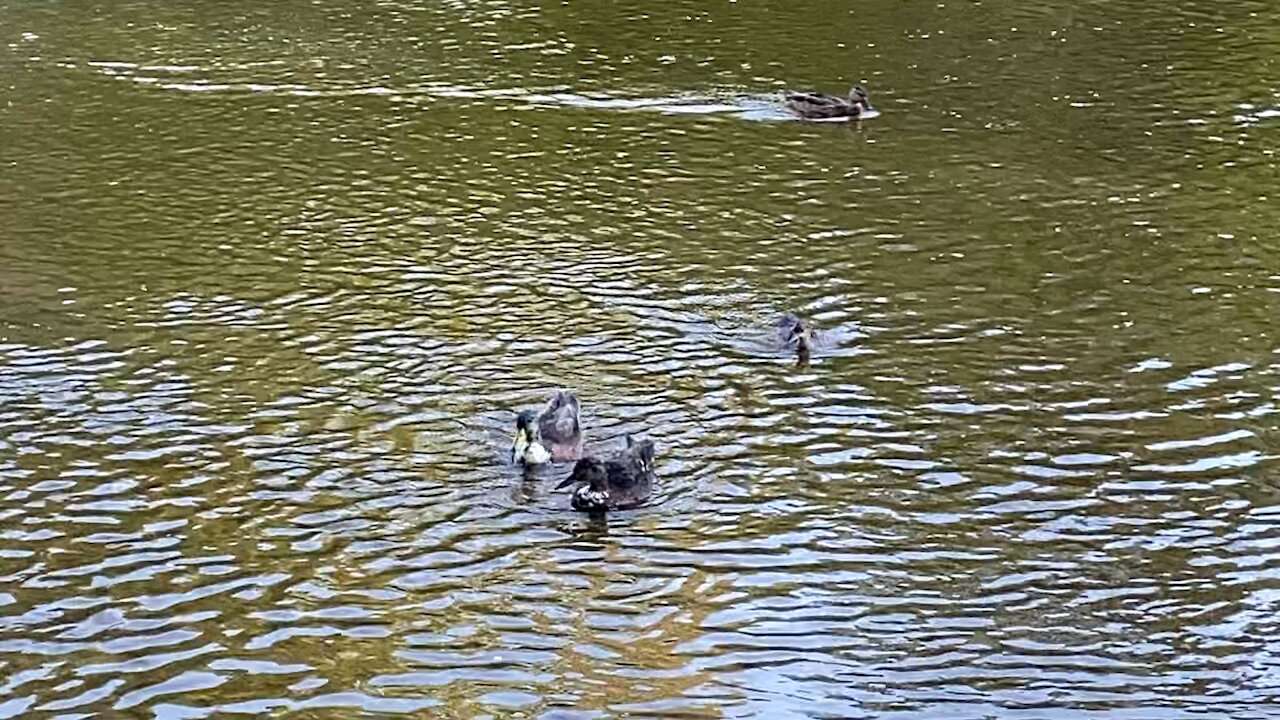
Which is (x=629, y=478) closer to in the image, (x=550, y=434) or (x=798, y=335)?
(x=550, y=434)

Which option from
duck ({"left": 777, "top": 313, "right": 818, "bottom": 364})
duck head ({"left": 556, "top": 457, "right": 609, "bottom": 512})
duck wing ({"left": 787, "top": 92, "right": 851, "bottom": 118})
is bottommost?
duck head ({"left": 556, "top": 457, "right": 609, "bottom": 512})

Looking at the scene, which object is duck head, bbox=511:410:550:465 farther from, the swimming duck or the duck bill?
the swimming duck

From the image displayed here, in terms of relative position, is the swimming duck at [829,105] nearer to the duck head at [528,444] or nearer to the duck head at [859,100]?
the duck head at [859,100]

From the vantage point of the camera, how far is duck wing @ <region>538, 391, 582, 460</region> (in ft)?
51.1

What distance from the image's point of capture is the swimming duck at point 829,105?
1048 inches

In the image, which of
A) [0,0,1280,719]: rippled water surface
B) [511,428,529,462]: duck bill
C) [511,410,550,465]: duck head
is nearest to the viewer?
[0,0,1280,719]: rippled water surface

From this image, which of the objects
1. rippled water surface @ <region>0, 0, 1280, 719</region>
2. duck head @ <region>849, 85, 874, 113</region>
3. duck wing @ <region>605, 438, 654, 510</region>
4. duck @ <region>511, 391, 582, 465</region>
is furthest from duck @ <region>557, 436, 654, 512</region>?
duck head @ <region>849, 85, 874, 113</region>

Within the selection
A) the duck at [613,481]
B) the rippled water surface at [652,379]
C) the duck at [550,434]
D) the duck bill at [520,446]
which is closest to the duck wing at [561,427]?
the duck at [550,434]

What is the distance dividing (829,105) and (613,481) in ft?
43.3

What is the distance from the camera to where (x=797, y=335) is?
60.0 ft

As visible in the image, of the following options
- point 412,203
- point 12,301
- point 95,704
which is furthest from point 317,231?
point 95,704

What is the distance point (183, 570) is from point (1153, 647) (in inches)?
289

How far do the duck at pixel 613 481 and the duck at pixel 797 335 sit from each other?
3.52m

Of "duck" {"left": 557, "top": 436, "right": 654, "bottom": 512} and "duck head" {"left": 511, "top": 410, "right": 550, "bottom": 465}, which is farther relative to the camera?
"duck head" {"left": 511, "top": 410, "right": 550, "bottom": 465}
